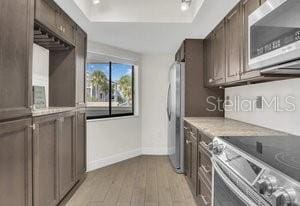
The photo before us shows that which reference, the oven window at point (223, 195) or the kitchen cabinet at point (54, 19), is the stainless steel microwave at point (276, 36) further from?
the kitchen cabinet at point (54, 19)

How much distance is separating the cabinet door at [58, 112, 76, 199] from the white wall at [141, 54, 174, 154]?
2.63m

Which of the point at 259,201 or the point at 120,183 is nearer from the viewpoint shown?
the point at 259,201

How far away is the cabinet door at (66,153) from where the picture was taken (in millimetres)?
2963

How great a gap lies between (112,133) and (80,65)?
180cm

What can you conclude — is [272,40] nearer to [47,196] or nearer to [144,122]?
[47,196]

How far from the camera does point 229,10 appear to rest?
9.33ft

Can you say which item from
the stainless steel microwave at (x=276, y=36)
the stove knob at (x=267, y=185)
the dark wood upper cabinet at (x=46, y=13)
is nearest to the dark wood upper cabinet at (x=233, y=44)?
the stainless steel microwave at (x=276, y=36)

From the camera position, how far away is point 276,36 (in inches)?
59.1

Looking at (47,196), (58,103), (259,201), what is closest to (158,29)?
(58,103)

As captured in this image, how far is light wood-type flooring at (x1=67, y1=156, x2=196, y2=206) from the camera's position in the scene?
3.19m

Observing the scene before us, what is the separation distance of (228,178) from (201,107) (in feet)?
9.10

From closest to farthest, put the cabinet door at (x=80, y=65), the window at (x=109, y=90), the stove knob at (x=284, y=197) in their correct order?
Result: 1. the stove knob at (x=284, y=197)
2. the cabinet door at (x=80, y=65)
3. the window at (x=109, y=90)

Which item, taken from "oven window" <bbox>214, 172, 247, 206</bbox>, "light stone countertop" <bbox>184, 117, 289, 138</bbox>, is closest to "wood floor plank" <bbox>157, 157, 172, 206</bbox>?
"light stone countertop" <bbox>184, 117, 289, 138</bbox>

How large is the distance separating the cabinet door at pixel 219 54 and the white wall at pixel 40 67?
6.99 feet
